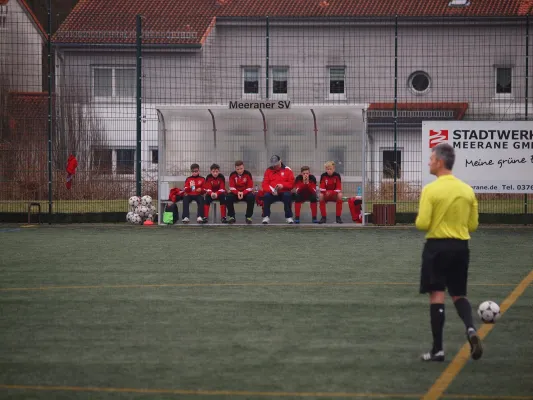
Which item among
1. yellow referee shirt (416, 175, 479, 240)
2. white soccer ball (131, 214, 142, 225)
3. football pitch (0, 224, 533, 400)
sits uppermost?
yellow referee shirt (416, 175, 479, 240)

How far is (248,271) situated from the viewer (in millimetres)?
14125

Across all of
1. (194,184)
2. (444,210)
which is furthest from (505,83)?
(444,210)

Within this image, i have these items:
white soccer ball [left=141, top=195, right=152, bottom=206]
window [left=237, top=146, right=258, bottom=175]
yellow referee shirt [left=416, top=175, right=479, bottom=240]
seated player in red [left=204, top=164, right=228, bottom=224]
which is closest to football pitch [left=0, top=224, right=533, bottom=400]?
yellow referee shirt [left=416, top=175, right=479, bottom=240]

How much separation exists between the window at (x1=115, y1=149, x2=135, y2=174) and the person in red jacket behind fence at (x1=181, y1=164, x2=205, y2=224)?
4.63 feet

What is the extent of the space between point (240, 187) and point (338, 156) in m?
2.29

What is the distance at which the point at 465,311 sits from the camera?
8.39 meters

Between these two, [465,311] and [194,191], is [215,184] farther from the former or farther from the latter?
[465,311]

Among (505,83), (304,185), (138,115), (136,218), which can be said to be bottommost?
Answer: (136,218)

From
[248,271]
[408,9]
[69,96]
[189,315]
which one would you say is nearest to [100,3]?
[408,9]

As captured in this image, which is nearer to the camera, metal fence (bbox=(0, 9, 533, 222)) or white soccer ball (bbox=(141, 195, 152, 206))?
white soccer ball (bbox=(141, 195, 152, 206))

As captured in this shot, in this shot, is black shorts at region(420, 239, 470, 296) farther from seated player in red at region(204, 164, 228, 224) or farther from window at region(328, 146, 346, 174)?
window at region(328, 146, 346, 174)

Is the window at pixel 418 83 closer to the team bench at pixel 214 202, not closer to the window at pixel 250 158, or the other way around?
the window at pixel 250 158

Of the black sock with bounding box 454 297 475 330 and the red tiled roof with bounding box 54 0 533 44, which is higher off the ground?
the red tiled roof with bounding box 54 0 533 44

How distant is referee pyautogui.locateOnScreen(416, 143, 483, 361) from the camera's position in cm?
830
